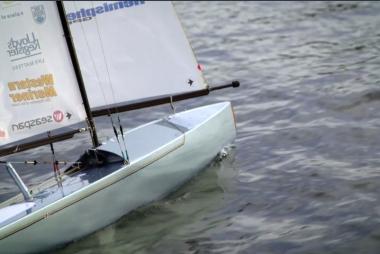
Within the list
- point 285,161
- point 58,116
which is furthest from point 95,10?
point 285,161

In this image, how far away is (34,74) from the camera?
1095cm

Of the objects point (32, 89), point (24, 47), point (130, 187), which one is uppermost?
point (24, 47)

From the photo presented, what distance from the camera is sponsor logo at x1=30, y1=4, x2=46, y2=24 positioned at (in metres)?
10.9

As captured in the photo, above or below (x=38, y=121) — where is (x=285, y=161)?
below

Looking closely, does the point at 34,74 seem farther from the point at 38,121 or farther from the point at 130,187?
the point at 130,187

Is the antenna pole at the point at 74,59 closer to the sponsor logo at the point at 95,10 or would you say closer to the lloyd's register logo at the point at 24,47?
the lloyd's register logo at the point at 24,47

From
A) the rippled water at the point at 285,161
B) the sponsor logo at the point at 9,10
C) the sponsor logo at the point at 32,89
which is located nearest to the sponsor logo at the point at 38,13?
the sponsor logo at the point at 9,10

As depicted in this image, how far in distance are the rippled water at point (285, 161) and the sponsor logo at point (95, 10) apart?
3.64m

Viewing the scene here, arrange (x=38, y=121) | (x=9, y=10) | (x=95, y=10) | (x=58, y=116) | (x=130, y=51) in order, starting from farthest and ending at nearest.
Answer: (x=130, y=51), (x=95, y=10), (x=58, y=116), (x=38, y=121), (x=9, y=10)

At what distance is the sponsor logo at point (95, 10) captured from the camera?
11.8 metres

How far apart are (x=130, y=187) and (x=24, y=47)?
2983 millimetres

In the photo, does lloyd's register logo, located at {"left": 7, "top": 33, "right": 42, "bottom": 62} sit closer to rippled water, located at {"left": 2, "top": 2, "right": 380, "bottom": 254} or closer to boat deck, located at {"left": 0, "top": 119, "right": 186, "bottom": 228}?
boat deck, located at {"left": 0, "top": 119, "right": 186, "bottom": 228}

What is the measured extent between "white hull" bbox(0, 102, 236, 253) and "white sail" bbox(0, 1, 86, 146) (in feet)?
3.92

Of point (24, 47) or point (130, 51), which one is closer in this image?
point (24, 47)
